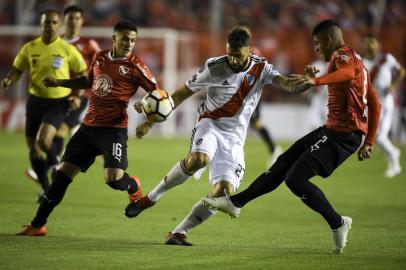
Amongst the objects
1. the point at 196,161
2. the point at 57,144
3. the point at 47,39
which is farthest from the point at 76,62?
the point at 196,161

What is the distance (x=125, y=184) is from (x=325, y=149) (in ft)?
7.24

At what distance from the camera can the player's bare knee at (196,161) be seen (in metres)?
8.23

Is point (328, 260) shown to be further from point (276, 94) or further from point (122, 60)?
point (276, 94)

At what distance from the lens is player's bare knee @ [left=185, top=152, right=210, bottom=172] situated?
823 cm

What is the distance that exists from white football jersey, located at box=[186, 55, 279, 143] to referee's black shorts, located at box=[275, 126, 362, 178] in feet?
2.18

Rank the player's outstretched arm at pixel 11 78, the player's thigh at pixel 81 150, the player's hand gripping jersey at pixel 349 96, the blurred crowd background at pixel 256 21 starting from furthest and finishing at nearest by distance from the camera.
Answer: the blurred crowd background at pixel 256 21 → the player's outstretched arm at pixel 11 78 → the player's thigh at pixel 81 150 → the player's hand gripping jersey at pixel 349 96

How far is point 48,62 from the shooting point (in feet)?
36.7

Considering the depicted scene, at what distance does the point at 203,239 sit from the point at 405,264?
2.20m

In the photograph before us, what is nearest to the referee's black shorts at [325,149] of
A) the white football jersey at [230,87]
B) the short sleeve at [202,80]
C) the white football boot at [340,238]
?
the white football boot at [340,238]

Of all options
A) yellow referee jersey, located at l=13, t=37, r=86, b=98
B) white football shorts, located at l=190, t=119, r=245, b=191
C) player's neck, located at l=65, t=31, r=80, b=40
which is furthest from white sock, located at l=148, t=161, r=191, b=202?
player's neck, located at l=65, t=31, r=80, b=40

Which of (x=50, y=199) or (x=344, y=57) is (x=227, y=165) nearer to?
(x=344, y=57)

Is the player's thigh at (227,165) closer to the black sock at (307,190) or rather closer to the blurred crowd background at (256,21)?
the black sock at (307,190)

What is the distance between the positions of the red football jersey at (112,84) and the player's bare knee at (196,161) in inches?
38.4

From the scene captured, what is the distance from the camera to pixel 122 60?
888 centimetres
